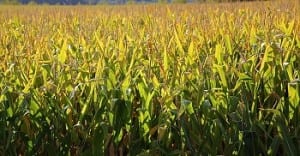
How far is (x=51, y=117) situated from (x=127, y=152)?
1.05 ft

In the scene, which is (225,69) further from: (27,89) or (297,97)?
(27,89)

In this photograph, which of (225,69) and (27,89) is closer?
(27,89)

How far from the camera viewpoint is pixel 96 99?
153cm

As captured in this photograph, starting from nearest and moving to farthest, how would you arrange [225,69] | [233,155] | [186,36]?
[233,155] → [225,69] → [186,36]

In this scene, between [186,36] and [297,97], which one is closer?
[297,97]

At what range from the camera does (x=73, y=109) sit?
1.53 metres

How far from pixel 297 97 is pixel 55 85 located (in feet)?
2.99

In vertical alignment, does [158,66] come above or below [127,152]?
above

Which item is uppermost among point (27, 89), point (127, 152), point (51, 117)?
point (27, 89)

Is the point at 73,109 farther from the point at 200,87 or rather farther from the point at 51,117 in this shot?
the point at 200,87

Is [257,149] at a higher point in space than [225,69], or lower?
lower

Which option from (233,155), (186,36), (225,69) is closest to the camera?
(233,155)

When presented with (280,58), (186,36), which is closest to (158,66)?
(280,58)

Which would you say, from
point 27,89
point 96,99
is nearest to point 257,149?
point 96,99
